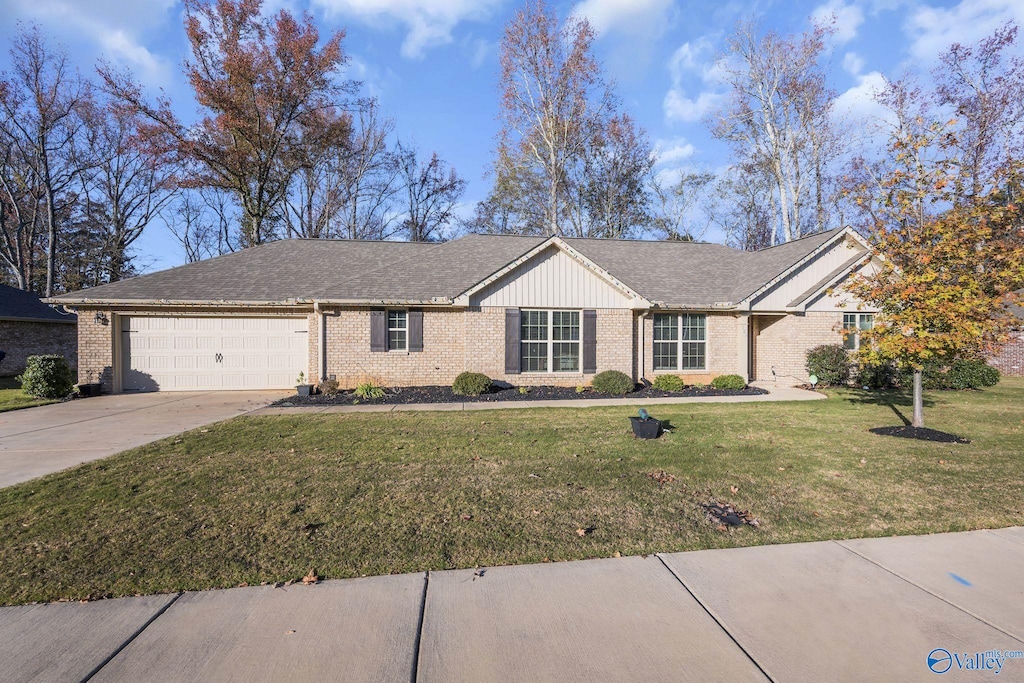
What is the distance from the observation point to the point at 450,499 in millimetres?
4914

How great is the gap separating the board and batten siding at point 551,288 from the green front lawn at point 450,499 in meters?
6.30

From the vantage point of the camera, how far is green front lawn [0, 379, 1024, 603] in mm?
3658

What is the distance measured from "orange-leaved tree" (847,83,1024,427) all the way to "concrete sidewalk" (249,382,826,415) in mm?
4644

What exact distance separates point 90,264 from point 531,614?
41.5m

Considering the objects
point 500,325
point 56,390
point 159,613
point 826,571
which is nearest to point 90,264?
point 56,390

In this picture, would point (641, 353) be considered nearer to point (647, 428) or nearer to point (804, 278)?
point (804, 278)

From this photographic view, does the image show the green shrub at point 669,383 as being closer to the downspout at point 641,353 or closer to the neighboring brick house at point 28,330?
the downspout at point 641,353

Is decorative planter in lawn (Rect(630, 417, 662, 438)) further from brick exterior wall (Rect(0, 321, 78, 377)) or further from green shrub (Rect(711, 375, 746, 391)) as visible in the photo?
brick exterior wall (Rect(0, 321, 78, 377))

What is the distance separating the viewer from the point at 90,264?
32.0 metres

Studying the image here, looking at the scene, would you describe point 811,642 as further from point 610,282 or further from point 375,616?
point 610,282

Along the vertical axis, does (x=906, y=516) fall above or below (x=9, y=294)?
below

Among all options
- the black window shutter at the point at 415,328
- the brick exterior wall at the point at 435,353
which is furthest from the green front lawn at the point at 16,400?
the black window shutter at the point at 415,328

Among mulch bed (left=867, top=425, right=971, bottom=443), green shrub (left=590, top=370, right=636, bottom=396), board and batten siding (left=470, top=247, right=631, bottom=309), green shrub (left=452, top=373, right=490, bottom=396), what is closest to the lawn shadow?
mulch bed (left=867, top=425, right=971, bottom=443)

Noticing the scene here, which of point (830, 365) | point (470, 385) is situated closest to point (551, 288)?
point (470, 385)
